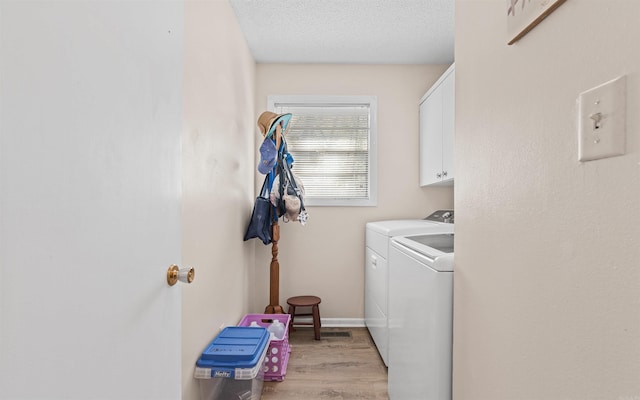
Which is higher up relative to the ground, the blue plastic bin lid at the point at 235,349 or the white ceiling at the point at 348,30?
the white ceiling at the point at 348,30

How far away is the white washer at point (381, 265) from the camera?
2.08 meters

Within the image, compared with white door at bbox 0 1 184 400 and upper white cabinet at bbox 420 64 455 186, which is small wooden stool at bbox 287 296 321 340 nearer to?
upper white cabinet at bbox 420 64 455 186

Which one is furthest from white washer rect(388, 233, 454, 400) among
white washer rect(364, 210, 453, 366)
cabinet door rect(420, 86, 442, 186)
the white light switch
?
cabinet door rect(420, 86, 442, 186)

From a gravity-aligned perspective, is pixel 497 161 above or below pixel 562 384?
above

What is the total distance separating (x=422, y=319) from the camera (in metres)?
1.30

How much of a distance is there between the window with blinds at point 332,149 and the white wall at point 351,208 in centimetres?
11

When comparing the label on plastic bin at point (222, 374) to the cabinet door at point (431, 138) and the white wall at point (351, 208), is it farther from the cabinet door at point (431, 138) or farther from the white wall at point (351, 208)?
the cabinet door at point (431, 138)

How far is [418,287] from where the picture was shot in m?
1.35

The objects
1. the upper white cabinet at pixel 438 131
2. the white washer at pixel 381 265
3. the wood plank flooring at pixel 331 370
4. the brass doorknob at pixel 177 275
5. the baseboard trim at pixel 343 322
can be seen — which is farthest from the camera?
the baseboard trim at pixel 343 322

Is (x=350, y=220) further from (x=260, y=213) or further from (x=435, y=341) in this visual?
(x=435, y=341)

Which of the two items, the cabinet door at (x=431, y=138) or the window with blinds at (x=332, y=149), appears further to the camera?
the window with blinds at (x=332, y=149)

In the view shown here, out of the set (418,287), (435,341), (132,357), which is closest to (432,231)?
(418,287)

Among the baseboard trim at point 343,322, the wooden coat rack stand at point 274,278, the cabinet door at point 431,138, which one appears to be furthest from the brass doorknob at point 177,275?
the baseboard trim at point 343,322

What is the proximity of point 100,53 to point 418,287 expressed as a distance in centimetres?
128
